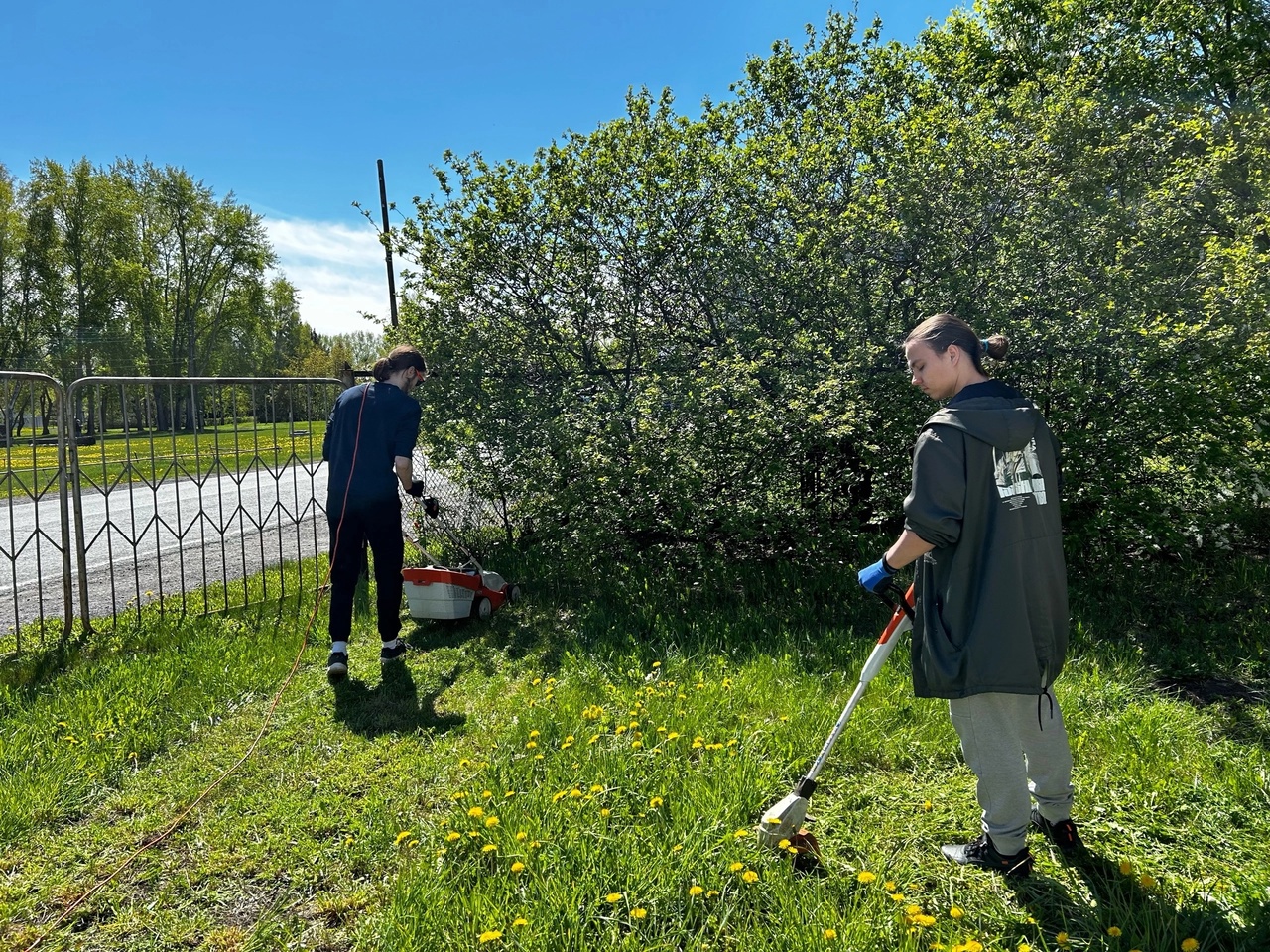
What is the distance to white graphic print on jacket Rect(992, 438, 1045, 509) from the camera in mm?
2430

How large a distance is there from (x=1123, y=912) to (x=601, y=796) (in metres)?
1.70

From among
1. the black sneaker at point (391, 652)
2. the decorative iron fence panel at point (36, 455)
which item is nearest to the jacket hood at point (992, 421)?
the black sneaker at point (391, 652)

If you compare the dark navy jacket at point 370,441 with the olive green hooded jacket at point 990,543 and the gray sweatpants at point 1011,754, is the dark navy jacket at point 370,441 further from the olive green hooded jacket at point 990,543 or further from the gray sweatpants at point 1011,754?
the gray sweatpants at point 1011,754

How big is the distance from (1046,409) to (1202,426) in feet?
3.04

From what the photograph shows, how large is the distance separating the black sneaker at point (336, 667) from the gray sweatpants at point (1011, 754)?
11.5 ft

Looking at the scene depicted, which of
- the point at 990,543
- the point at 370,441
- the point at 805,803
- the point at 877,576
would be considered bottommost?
the point at 805,803

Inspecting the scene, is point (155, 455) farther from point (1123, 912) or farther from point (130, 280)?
point (130, 280)

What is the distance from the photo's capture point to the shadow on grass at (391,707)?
161 inches

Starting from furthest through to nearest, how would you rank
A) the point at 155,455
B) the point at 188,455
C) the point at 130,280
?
the point at 130,280 → the point at 188,455 → the point at 155,455

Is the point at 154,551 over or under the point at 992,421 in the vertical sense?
under

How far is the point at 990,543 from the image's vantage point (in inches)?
95.7

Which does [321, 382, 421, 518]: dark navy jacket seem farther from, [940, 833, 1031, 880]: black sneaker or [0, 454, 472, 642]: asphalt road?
[940, 833, 1031, 880]: black sneaker

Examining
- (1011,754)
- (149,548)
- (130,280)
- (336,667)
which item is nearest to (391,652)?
(336,667)

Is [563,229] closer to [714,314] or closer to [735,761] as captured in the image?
[714,314]
